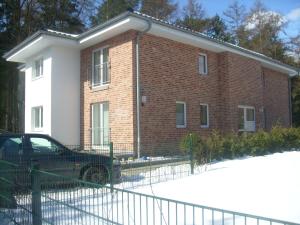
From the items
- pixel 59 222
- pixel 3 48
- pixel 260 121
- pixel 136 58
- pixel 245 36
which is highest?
pixel 245 36

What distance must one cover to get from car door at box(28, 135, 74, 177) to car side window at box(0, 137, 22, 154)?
0.26 metres

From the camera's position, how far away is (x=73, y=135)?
778 inches

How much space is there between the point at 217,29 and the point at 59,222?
143 feet

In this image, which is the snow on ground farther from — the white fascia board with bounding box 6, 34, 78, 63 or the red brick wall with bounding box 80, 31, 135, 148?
the white fascia board with bounding box 6, 34, 78, 63

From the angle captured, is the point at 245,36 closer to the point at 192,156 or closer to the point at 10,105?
the point at 10,105

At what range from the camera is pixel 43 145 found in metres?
10.5

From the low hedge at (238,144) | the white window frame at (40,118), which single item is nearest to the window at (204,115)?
the low hedge at (238,144)

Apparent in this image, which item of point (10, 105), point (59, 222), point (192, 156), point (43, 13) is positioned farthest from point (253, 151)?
point (43, 13)

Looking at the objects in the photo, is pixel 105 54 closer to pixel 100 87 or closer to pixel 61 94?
pixel 100 87

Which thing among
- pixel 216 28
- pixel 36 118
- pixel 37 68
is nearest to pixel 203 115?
pixel 36 118

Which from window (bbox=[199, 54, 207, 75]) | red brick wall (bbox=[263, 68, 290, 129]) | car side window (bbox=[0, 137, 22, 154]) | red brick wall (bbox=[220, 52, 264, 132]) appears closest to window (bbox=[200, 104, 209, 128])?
red brick wall (bbox=[220, 52, 264, 132])

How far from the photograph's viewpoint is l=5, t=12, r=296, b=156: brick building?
16.7 metres

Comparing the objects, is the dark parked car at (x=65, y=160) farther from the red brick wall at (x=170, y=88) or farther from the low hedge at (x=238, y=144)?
the red brick wall at (x=170, y=88)

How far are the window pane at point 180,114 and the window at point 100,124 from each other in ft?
10.1
